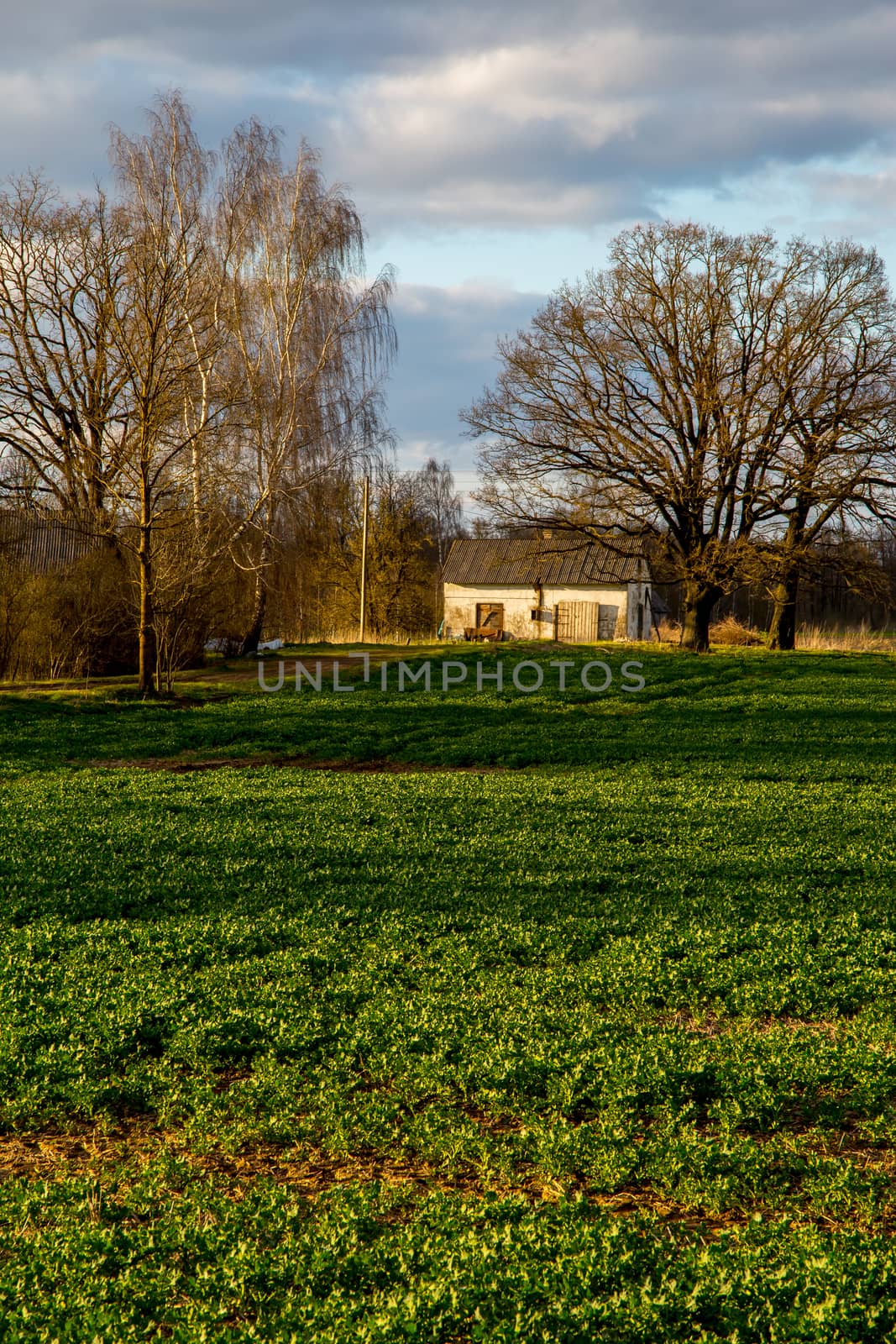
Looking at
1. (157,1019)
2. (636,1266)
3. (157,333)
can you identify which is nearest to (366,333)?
(157,333)

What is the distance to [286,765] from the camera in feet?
49.3

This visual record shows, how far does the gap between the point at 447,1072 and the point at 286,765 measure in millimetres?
10370

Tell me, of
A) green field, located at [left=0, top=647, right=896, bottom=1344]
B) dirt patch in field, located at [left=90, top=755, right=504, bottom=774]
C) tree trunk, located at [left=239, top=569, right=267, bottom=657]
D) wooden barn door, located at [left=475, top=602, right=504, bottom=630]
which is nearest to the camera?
green field, located at [left=0, top=647, right=896, bottom=1344]

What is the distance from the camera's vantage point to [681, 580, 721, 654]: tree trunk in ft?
106

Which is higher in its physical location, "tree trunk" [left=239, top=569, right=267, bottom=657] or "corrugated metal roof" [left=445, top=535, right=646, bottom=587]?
"corrugated metal roof" [left=445, top=535, right=646, bottom=587]

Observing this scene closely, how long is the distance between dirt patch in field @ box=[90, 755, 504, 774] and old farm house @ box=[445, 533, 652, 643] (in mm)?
31019

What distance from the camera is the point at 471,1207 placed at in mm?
3922

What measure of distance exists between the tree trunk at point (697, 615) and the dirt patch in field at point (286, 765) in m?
18.9

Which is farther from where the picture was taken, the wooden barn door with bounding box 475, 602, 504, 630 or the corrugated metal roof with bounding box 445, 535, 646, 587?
the wooden barn door with bounding box 475, 602, 504, 630

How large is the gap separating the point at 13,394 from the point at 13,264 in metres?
3.81

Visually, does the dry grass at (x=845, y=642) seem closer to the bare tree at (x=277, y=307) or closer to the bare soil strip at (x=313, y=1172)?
the bare tree at (x=277, y=307)

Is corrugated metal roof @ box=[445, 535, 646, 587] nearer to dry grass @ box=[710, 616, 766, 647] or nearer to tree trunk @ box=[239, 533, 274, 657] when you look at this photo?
dry grass @ box=[710, 616, 766, 647]

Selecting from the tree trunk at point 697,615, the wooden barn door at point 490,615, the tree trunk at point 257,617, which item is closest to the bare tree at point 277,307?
the tree trunk at point 257,617

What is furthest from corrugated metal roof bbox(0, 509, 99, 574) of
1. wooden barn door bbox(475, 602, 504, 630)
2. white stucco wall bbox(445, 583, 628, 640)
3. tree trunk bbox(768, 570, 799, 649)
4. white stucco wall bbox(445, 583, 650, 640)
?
wooden barn door bbox(475, 602, 504, 630)
